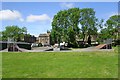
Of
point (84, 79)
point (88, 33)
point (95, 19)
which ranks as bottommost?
point (84, 79)

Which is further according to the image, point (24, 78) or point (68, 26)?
point (68, 26)

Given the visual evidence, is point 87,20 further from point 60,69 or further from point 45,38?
point 45,38

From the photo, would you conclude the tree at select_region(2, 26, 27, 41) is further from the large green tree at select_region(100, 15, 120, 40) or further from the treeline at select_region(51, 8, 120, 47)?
the large green tree at select_region(100, 15, 120, 40)

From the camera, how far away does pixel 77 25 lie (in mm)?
78312

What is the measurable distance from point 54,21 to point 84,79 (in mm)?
69429

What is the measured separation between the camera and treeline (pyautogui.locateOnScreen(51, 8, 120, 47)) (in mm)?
77125

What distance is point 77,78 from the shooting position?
9875mm

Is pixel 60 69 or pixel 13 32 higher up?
pixel 13 32

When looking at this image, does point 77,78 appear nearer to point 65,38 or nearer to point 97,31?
point 65,38

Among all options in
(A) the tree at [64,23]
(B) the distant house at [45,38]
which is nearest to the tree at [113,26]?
(A) the tree at [64,23]

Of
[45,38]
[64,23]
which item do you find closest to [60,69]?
[64,23]

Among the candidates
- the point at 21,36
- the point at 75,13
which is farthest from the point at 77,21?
the point at 21,36

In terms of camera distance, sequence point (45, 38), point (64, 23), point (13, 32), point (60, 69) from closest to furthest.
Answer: point (60, 69), point (64, 23), point (13, 32), point (45, 38)

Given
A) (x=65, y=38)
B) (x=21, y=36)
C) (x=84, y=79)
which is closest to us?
(x=84, y=79)
